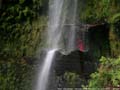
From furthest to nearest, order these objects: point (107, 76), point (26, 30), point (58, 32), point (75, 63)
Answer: point (26, 30) < point (58, 32) < point (75, 63) < point (107, 76)

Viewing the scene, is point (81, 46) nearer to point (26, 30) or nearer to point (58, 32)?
point (58, 32)

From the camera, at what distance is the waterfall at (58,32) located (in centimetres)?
901

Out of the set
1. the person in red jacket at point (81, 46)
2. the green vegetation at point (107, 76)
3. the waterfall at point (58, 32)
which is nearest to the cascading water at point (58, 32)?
the waterfall at point (58, 32)

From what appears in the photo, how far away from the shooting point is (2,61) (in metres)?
9.64

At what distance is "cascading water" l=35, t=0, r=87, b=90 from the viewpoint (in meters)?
9.02

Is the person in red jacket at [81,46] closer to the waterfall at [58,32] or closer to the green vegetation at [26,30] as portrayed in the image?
the waterfall at [58,32]

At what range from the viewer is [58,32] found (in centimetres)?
947

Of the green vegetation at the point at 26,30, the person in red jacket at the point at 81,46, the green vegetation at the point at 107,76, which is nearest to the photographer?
the green vegetation at the point at 107,76

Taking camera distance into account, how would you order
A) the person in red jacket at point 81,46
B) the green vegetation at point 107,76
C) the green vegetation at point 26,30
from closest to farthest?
the green vegetation at point 107,76 → the green vegetation at point 26,30 → the person in red jacket at point 81,46

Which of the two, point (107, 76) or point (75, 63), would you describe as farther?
point (75, 63)

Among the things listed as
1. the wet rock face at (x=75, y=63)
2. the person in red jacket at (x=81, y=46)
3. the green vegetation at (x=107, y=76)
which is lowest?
the green vegetation at (x=107, y=76)

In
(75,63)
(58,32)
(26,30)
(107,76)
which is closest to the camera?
(107,76)

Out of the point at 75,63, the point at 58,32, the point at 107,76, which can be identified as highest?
the point at 58,32

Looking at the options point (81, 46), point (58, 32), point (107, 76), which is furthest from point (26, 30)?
point (107, 76)
